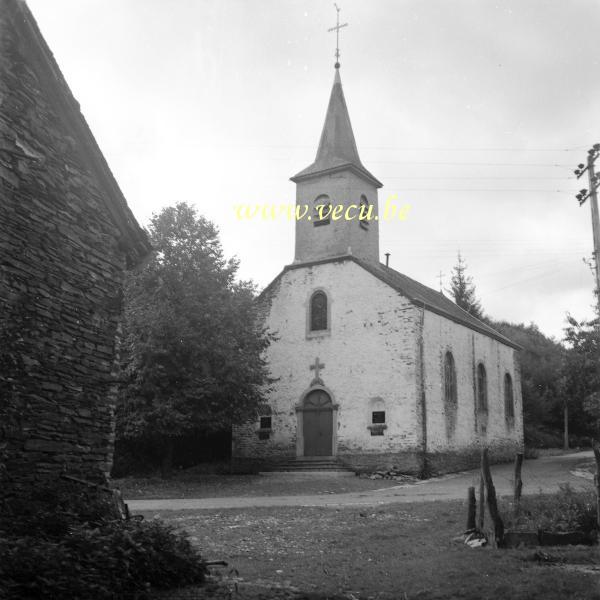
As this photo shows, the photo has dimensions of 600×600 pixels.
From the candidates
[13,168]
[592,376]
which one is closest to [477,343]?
[592,376]

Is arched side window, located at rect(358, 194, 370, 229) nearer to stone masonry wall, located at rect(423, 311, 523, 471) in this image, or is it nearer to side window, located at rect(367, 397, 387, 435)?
stone masonry wall, located at rect(423, 311, 523, 471)

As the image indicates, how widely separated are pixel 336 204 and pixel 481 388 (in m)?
11.0

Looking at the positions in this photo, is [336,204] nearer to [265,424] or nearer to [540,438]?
[265,424]

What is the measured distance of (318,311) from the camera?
27.6 m

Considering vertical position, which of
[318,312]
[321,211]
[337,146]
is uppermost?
[337,146]

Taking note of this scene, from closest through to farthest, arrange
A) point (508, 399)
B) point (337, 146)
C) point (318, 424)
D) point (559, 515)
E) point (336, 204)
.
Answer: point (559, 515)
point (318, 424)
point (336, 204)
point (337, 146)
point (508, 399)

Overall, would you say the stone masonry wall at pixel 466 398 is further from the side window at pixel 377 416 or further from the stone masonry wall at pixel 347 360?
the side window at pixel 377 416

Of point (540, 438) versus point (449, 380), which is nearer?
point (449, 380)

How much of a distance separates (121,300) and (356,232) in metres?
18.2

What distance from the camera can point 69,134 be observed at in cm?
1016

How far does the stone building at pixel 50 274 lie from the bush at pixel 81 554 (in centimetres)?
74

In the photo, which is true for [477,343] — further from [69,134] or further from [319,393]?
[69,134]

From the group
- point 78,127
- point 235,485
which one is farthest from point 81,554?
point 235,485

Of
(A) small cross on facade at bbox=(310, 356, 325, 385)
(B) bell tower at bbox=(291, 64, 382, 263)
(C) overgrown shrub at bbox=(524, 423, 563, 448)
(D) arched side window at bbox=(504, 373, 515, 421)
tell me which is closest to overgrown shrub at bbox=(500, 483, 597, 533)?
(A) small cross on facade at bbox=(310, 356, 325, 385)
